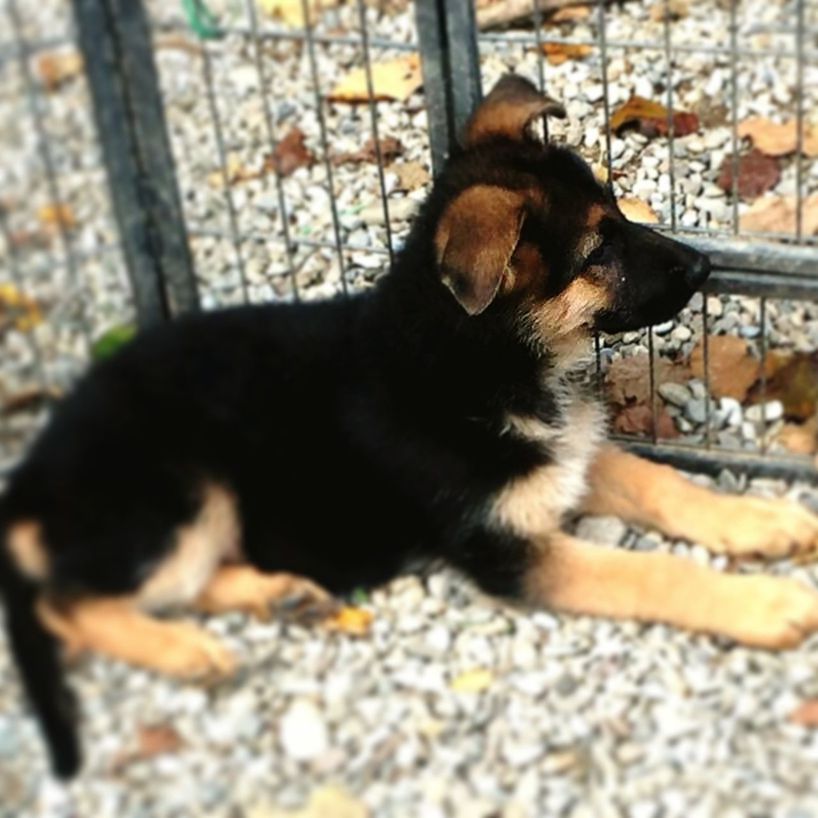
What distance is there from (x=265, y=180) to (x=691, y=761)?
2.39 meters

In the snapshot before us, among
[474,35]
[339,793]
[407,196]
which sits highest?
[474,35]

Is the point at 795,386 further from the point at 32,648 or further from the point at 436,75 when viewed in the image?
the point at 32,648

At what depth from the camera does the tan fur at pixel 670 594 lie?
364 cm

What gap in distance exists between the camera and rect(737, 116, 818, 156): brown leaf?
4973mm

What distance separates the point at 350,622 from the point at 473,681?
1.19ft

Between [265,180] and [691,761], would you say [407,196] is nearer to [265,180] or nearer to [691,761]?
[265,180]

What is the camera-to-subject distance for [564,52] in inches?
196

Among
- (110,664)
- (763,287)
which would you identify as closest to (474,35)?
(763,287)

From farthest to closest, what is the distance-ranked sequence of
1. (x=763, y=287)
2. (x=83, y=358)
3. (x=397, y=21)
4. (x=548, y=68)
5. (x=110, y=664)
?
(x=397, y=21)
(x=548, y=68)
(x=83, y=358)
(x=763, y=287)
(x=110, y=664)

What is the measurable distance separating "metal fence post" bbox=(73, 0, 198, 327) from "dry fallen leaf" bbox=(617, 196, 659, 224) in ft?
4.16

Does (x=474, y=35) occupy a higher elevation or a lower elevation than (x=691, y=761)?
higher

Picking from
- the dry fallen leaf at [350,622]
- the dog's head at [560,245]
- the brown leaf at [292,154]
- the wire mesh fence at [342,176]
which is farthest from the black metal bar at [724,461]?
the brown leaf at [292,154]

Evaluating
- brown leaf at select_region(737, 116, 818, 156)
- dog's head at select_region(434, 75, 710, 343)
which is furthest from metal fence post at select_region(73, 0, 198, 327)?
brown leaf at select_region(737, 116, 818, 156)

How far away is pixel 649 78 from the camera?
16.8 ft
